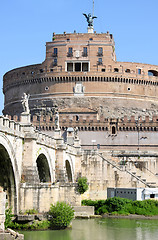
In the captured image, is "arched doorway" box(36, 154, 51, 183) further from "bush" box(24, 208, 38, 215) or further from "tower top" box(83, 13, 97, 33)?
"tower top" box(83, 13, 97, 33)

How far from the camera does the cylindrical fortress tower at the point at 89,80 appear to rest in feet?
227

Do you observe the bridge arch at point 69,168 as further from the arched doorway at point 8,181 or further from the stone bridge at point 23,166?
the arched doorway at point 8,181

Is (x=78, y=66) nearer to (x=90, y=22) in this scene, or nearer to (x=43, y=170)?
(x=90, y=22)

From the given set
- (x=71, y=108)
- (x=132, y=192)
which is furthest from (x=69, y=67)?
(x=132, y=192)

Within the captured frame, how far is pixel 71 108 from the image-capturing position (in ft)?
219

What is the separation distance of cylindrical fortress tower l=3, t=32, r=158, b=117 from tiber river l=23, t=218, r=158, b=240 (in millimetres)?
31897

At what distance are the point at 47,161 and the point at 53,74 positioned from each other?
117 ft

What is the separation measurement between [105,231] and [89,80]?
39368mm

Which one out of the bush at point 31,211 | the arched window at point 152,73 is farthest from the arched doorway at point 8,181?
the arched window at point 152,73

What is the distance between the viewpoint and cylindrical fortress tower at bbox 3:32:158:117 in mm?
69062

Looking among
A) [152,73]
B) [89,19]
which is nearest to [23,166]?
[152,73]

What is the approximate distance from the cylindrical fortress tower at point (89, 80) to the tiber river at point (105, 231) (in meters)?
31.9

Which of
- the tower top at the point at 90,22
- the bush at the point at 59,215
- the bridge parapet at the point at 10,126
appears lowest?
the bush at the point at 59,215

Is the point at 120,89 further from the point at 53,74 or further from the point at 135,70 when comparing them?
the point at 53,74
